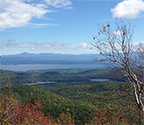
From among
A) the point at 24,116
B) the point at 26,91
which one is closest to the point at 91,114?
the point at 24,116

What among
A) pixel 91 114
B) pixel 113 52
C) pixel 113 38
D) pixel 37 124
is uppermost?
pixel 113 38

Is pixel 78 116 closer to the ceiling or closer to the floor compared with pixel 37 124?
closer to the floor

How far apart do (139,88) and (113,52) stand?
178 centimetres

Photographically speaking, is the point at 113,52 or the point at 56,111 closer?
the point at 113,52

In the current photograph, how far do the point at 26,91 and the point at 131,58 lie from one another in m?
44.7

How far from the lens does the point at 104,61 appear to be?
6.62 metres

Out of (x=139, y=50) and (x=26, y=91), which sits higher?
(x=139, y=50)

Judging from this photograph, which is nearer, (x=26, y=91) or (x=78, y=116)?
(x=78, y=116)

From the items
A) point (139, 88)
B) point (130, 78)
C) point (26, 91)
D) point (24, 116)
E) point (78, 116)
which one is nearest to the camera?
point (139, 88)

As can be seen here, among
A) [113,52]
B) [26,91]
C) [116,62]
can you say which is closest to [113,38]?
[113,52]

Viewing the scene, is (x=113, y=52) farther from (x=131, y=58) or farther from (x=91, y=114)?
(x=91, y=114)

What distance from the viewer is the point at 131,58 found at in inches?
248

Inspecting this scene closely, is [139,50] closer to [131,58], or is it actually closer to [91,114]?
[131,58]

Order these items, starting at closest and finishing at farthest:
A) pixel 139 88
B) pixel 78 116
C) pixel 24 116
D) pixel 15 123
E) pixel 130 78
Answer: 1. pixel 139 88
2. pixel 130 78
3. pixel 15 123
4. pixel 24 116
5. pixel 78 116
